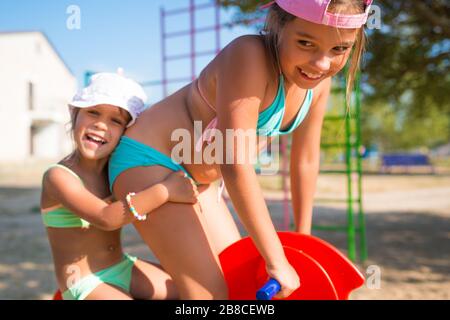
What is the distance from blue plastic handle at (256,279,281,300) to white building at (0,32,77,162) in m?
18.4

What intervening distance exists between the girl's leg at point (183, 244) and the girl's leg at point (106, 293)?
350 mm

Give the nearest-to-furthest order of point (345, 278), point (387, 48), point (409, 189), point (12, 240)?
point (345, 278) < point (387, 48) < point (12, 240) < point (409, 189)

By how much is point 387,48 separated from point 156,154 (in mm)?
5087

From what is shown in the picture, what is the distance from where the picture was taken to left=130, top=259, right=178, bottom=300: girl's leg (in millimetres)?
1961

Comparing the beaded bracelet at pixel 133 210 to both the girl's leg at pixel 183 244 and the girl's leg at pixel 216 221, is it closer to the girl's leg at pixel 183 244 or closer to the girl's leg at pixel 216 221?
the girl's leg at pixel 183 244

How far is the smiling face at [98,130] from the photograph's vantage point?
1.78 m

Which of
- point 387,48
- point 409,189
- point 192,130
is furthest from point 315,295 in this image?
point 409,189

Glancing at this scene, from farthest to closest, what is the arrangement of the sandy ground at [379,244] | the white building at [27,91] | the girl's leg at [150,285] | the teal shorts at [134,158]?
→ the white building at [27,91] → the sandy ground at [379,244] → the girl's leg at [150,285] → the teal shorts at [134,158]

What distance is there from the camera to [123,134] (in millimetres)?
1793

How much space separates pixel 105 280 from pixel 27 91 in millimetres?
19626

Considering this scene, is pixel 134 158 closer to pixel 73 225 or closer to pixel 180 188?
pixel 180 188

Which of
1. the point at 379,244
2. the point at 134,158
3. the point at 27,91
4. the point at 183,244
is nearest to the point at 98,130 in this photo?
the point at 134,158

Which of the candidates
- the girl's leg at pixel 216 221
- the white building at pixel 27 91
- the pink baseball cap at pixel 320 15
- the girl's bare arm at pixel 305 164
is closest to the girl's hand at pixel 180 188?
the girl's leg at pixel 216 221
